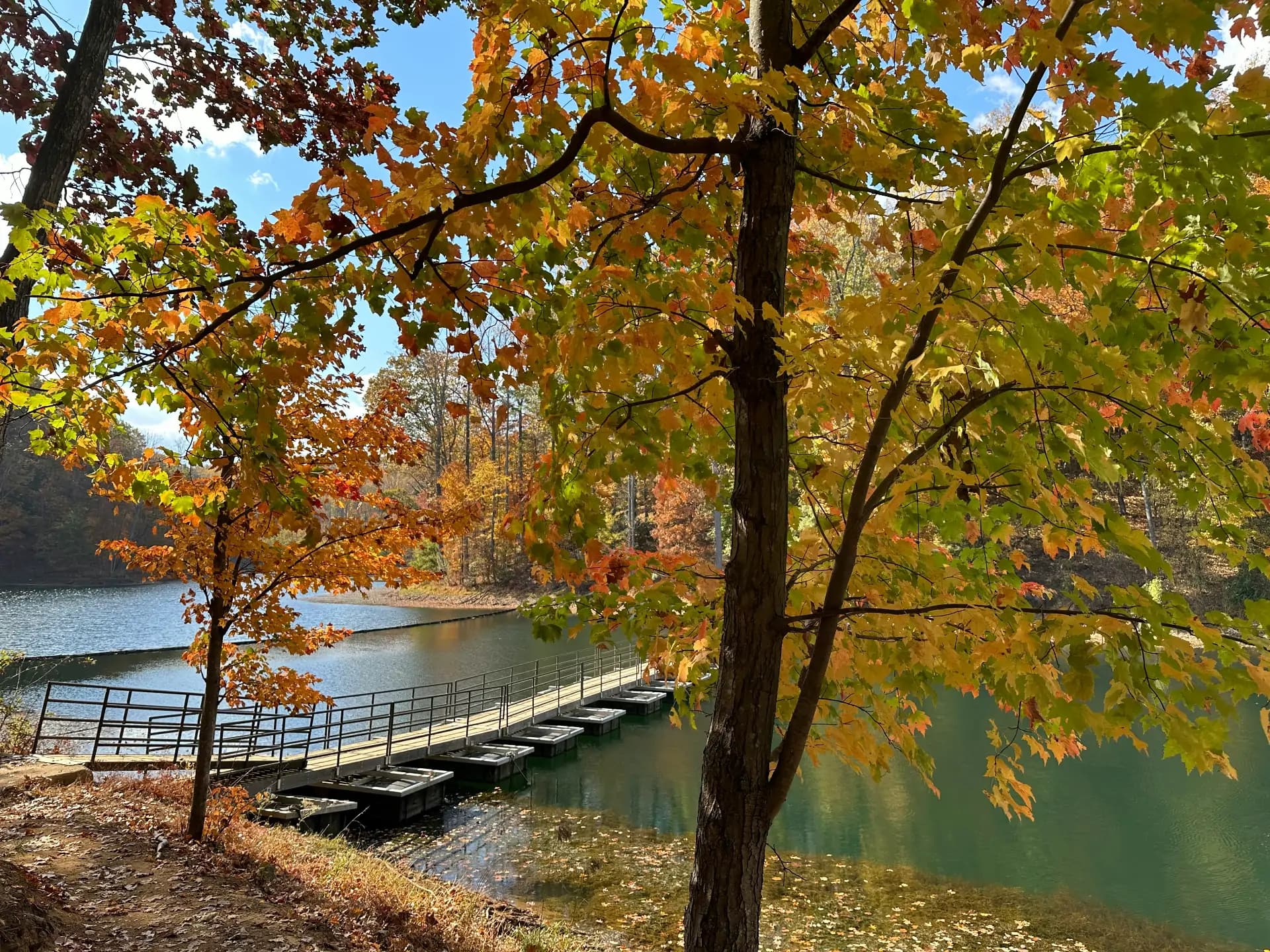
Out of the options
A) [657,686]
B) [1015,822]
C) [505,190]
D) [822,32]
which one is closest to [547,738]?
[657,686]

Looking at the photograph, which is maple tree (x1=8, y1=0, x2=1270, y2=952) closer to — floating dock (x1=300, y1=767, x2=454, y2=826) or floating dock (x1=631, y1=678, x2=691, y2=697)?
floating dock (x1=300, y1=767, x2=454, y2=826)

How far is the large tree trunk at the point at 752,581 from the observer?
175 cm

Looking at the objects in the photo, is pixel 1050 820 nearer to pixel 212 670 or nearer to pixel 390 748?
pixel 390 748

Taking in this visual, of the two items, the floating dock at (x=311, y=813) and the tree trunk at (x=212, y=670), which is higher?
the tree trunk at (x=212, y=670)

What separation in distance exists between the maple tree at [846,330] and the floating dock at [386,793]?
8.15m

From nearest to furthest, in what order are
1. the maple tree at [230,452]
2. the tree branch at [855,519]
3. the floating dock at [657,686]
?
the tree branch at [855,519] → the maple tree at [230,452] → the floating dock at [657,686]

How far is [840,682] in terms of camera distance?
7.88 feet

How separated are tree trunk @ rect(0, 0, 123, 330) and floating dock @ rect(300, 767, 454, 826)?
23.8 feet

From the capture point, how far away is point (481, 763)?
1108 cm

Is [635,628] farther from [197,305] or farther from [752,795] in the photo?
[197,305]

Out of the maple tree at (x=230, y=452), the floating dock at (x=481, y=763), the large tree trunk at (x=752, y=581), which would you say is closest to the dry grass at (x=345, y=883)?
the maple tree at (x=230, y=452)

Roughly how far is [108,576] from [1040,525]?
5709cm

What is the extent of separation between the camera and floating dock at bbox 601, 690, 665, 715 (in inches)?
652

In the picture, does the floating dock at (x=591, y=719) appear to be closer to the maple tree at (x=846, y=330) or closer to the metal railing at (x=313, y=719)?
the metal railing at (x=313, y=719)
